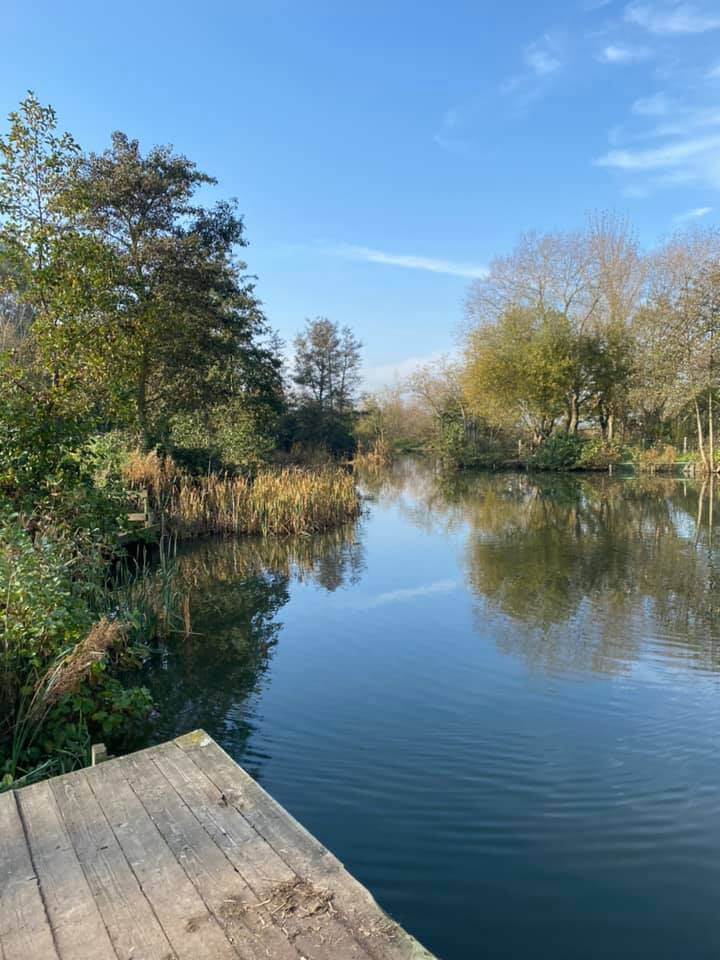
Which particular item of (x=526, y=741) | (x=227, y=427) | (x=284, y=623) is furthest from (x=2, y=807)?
(x=227, y=427)

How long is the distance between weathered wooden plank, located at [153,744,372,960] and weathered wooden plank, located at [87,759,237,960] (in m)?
0.15

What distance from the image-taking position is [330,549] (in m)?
11.1

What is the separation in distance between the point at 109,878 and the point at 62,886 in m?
0.13

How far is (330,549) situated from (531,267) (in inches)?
801

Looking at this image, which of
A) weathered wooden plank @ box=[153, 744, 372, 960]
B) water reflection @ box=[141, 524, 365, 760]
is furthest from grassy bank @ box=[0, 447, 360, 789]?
weathered wooden plank @ box=[153, 744, 372, 960]

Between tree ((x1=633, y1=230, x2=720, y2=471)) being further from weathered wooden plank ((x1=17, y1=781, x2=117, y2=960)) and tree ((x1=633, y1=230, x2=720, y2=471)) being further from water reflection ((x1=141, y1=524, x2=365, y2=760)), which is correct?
weathered wooden plank ((x1=17, y1=781, x2=117, y2=960))

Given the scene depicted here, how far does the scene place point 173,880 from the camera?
193 centimetres

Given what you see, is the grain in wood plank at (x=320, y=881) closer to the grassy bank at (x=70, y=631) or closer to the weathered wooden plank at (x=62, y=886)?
the weathered wooden plank at (x=62, y=886)

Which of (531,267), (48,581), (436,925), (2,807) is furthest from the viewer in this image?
(531,267)

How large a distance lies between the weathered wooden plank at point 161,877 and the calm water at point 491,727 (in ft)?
3.66

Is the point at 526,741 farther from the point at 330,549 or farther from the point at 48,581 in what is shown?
the point at 330,549

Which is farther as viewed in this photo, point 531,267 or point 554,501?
point 531,267

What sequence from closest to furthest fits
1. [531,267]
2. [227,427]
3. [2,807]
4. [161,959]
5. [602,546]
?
1. [161,959]
2. [2,807]
3. [602,546]
4. [227,427]
5. [531,267]

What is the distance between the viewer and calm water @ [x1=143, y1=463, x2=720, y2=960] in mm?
2773
